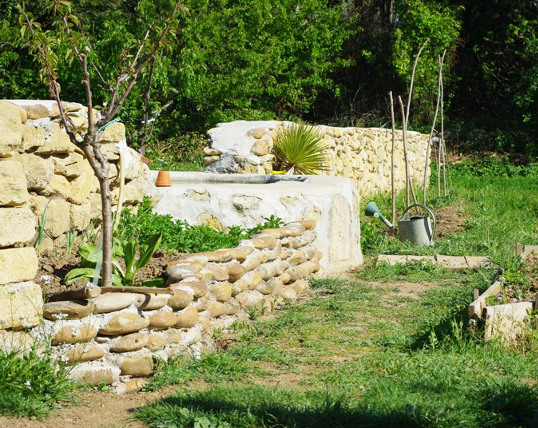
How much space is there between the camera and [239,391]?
14.2 ft

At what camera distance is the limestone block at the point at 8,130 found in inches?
177

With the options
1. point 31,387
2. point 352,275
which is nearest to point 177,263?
point 31,387

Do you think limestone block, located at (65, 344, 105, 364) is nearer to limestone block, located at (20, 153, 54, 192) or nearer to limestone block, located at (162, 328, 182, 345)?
limestone block, located at (162, 328, 182, 345)

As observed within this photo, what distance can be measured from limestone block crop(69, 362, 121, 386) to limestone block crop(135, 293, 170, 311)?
0.44 meters

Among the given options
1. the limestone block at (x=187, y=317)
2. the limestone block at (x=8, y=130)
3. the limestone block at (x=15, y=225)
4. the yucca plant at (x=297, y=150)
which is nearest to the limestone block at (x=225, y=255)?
the limestone block at (x=187, y=317)

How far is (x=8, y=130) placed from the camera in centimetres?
453

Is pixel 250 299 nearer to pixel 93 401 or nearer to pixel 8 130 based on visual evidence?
pixel 93 401

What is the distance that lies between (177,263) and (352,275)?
3.08 meters

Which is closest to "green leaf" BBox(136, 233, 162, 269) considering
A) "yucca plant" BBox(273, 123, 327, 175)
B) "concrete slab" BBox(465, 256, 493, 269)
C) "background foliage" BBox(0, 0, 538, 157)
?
"concrete slab" BBox(465, 256, 493, 269)

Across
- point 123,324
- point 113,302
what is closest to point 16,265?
point 113,302

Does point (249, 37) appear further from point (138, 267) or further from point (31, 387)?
point (31, 387)

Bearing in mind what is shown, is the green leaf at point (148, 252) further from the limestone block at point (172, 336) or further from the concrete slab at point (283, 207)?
the concrete slab at point (283, 207)

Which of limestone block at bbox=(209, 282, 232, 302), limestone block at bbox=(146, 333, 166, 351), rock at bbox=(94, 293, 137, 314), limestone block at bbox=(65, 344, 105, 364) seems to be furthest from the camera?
limestone block at bbox=(209, 282, 232, 302)

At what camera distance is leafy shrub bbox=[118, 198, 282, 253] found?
6.82m
